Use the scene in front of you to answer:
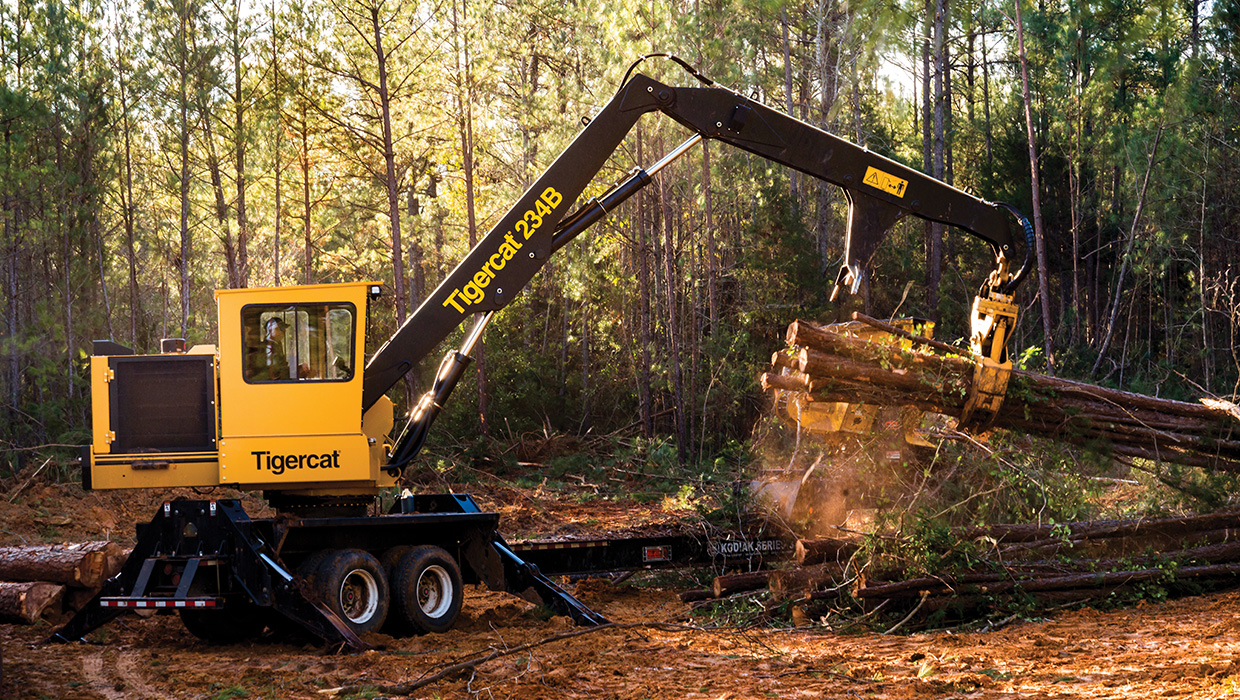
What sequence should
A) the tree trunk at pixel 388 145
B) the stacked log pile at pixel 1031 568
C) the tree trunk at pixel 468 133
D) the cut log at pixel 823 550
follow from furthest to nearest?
the tree trunk at pixel 468 133 < the tree trunk at pixel 388 145 < the cut log at pixel 823 550 < the stacked log pile at pixel 1031 568

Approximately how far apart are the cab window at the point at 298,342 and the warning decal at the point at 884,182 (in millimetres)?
4909

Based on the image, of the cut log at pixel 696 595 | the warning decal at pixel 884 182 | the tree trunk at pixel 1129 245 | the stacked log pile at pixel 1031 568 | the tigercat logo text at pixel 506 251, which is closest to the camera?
the stacked log pile at pixel 1031 568

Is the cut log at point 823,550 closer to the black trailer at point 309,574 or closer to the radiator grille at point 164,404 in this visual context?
the black trailer at point 309,574

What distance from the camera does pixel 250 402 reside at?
9.00m

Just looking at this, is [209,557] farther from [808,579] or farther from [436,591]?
[808,579]

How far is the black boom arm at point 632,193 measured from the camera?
9.60 metres

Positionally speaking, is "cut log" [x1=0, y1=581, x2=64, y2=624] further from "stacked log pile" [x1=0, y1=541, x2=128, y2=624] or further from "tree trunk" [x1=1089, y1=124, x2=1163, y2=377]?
"tree trunk" [x1=1089, y1=124, x2=1163, y2=377]

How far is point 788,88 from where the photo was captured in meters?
28.7

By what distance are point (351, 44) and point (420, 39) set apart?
1506 millimetres

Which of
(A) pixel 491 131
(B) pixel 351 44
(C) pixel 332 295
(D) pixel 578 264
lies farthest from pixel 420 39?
(C) pixel 332 295

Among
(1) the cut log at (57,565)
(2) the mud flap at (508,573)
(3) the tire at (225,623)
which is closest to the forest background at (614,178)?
(1) the cut log at (57,565)

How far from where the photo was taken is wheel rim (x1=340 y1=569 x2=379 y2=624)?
904 centimetres

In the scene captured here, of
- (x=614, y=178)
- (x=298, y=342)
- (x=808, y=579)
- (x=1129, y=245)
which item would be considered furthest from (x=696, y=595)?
(x=1129, y=245)

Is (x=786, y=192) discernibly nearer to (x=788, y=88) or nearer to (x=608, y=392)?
(x=788, y=88)
